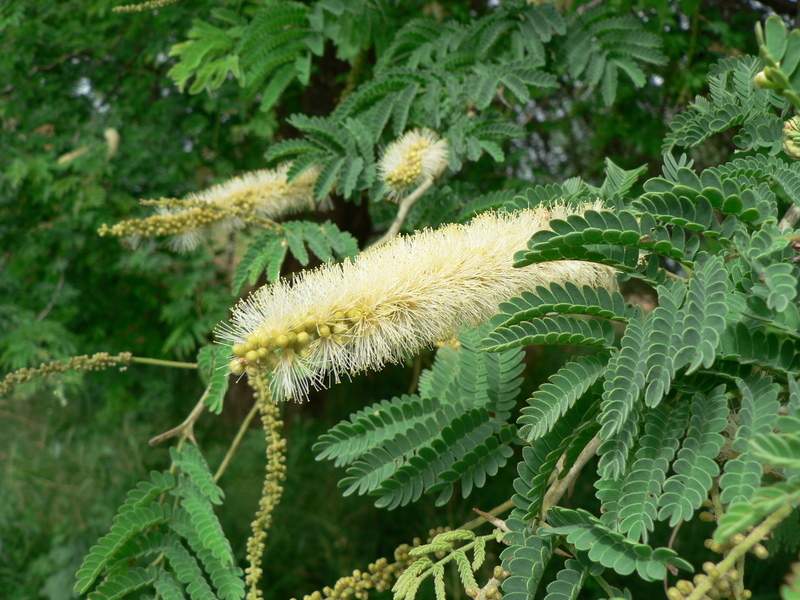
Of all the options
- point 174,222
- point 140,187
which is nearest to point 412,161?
point 174,222

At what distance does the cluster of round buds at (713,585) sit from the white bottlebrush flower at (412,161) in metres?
1.44

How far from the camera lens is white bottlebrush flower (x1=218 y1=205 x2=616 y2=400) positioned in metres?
1.09

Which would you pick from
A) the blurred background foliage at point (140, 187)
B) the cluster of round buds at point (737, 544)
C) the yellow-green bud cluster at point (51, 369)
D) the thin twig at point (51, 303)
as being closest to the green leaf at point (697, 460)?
the cluster of round buds at point (737, 544)

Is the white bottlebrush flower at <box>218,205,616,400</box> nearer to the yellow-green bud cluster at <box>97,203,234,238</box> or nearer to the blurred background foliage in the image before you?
the yellow-green bud cluster at <box>97,203,234,238</box>

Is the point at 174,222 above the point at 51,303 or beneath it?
above

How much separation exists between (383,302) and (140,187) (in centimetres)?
246

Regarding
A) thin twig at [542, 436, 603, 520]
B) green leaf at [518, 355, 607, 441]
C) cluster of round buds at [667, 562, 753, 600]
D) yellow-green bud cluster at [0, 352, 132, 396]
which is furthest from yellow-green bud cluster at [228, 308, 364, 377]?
yellow-green bud cluster at [0, 352, 132, 396]

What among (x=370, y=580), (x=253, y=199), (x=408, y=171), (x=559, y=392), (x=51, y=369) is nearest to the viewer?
(x=559, y=392)

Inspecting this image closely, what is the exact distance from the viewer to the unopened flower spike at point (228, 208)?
6.52 ft

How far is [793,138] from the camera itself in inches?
45.0

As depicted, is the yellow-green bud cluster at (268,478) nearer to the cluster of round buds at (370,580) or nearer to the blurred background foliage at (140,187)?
the cluster of round buds at (370,580)

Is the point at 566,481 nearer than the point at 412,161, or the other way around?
the point at 566,481

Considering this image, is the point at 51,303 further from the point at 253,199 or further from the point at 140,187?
the point at 253,199

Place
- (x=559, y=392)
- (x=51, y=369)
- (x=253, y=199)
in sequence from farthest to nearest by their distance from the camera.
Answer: (x=253, y=199), (x=51, y=369), (x=559, y=392)
